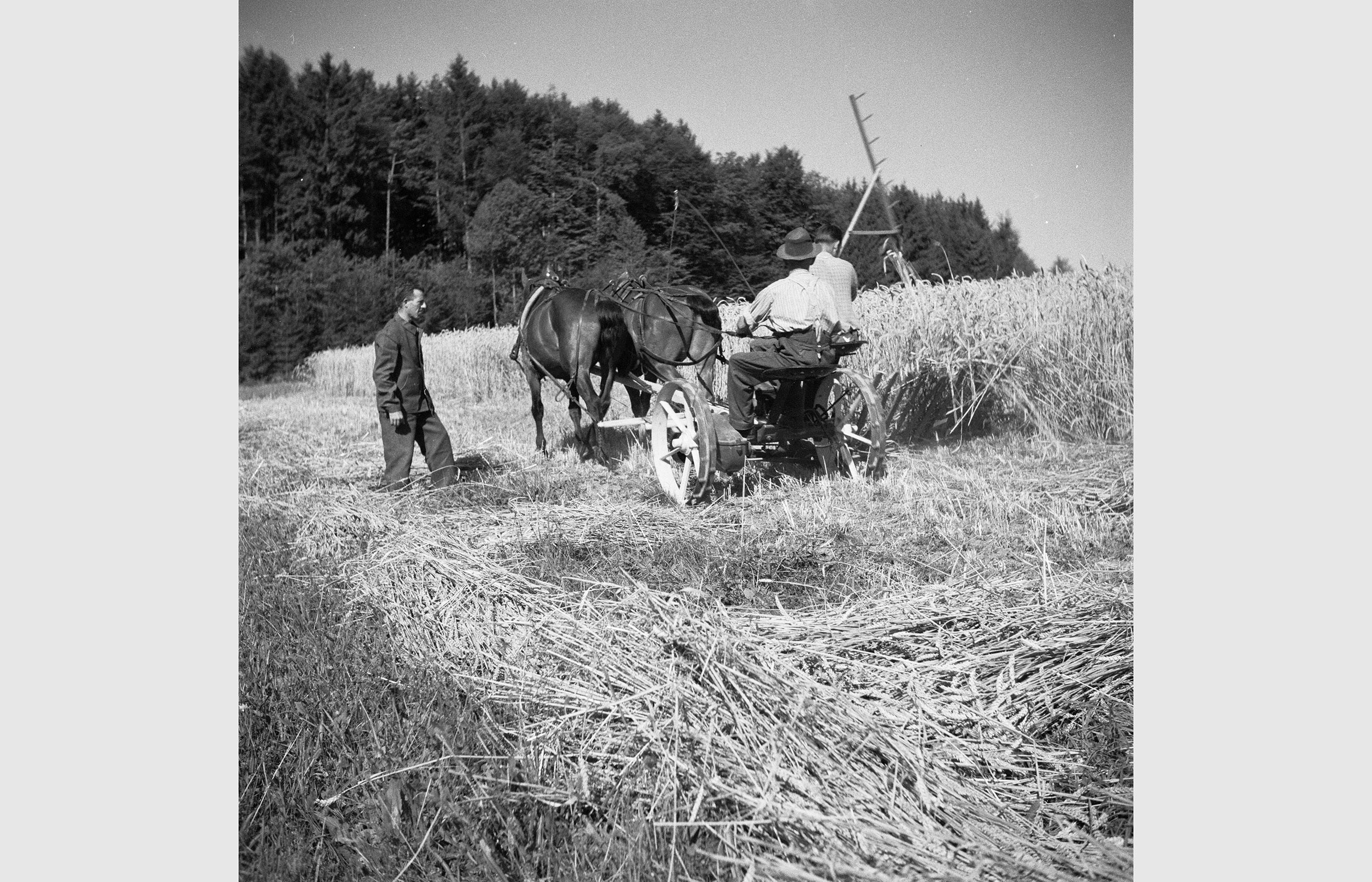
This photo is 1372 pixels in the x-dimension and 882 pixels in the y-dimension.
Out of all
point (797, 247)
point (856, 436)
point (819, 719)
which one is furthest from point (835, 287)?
point (819, 719)

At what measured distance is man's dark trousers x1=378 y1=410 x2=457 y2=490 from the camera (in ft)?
16.4

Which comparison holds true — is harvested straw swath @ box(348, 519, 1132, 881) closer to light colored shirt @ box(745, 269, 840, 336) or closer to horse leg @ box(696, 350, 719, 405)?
light colored shirt @ box(745, 269, 840, 336)

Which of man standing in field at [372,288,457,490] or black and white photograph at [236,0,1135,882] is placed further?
man standing in field at [372,288,457,490]

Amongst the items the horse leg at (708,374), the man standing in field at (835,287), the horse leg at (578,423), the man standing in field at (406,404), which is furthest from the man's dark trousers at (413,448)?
the man standing in field at (835,287)

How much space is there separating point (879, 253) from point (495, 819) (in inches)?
139

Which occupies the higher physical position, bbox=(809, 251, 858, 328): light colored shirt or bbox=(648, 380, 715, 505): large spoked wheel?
bbox=(809, 251, 858, 328): light colored shirt

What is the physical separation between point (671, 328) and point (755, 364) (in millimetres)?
1195

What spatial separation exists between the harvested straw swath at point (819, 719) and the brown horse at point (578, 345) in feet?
9.29

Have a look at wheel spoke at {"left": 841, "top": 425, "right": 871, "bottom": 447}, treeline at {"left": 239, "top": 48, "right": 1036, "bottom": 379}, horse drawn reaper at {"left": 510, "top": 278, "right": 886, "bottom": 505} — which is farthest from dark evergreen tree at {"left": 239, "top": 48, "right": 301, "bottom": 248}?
wheel spoke at {"left": 841, "top": 425, "right": 871, "bottom": 447}

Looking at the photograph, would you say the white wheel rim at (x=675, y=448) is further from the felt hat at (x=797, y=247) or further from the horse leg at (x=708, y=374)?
the felt hat at (x=797, y=247)

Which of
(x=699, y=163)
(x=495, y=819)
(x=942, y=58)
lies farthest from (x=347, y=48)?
(x=495, y=819)

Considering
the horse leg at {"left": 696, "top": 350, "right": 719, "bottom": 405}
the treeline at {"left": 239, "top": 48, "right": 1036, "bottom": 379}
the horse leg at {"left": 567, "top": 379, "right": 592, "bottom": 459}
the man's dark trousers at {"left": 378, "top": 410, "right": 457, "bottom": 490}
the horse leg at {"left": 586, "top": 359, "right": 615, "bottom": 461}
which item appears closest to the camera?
the treeline at {"left": 239, "top": 48, "right": 1036, "bottom": 379}

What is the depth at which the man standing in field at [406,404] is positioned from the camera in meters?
4.78

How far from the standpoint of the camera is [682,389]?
4.55 meters
